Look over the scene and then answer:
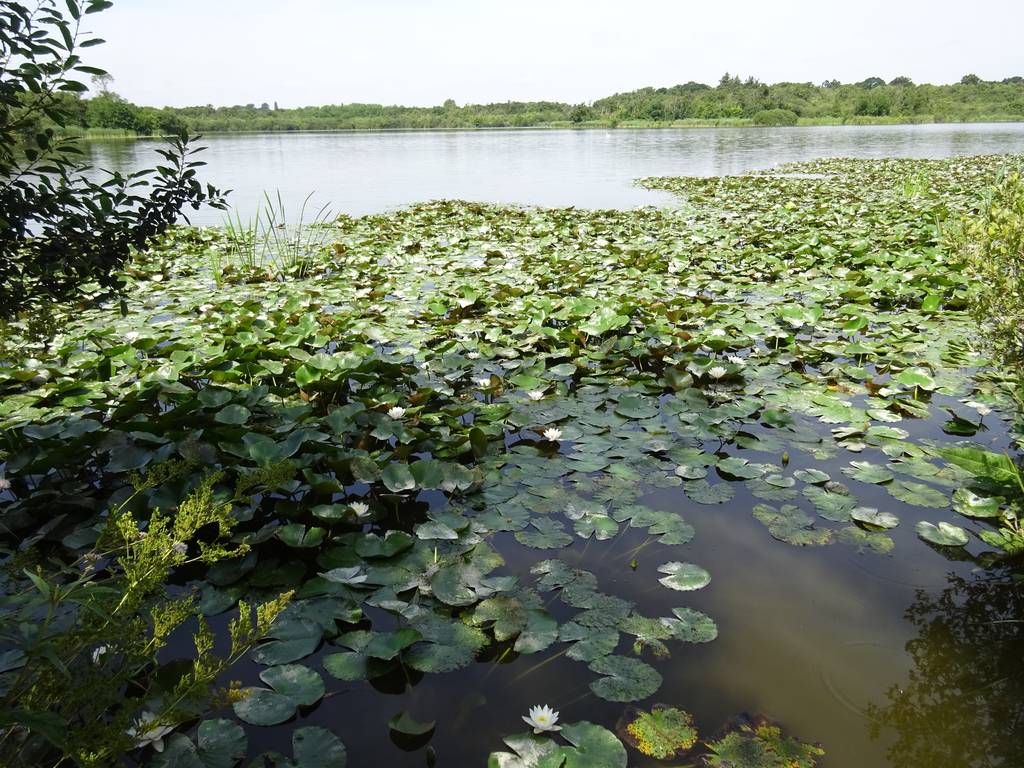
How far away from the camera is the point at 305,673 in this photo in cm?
132

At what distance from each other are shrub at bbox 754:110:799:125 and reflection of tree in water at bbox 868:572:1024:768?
53.2 m

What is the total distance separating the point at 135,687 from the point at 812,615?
1.61 metres

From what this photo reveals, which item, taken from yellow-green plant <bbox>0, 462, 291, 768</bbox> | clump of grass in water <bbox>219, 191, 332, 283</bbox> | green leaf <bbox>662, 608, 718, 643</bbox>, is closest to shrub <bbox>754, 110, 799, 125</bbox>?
clump of grass in water <bbox>219, 191, 332, 283</bbox>

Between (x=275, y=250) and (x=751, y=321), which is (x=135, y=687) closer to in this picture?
(x=751, y=321)

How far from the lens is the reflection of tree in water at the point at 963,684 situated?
116 cm

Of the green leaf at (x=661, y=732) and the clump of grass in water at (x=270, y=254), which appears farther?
the clump of grass in water at (x=270, y=254)

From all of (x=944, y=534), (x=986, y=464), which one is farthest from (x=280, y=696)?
(x=986, y=464)

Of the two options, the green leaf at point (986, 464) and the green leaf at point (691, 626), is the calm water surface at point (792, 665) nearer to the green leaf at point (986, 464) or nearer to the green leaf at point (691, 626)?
the green leaf at point (691, 626)

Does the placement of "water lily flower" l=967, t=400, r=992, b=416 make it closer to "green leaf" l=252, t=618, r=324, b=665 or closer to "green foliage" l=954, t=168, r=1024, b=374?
"green foliage" l=954, t=168, r=1024, b=374

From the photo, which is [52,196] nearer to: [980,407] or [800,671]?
[800,671]

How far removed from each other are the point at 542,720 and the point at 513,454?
1.24 meters

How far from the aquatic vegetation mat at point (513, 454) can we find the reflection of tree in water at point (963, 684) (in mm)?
201

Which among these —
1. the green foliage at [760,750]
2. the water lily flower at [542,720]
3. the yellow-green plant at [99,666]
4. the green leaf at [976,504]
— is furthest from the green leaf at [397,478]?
the green leaf at [976,504]

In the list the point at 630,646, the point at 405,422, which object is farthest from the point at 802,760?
the point at 405,422
